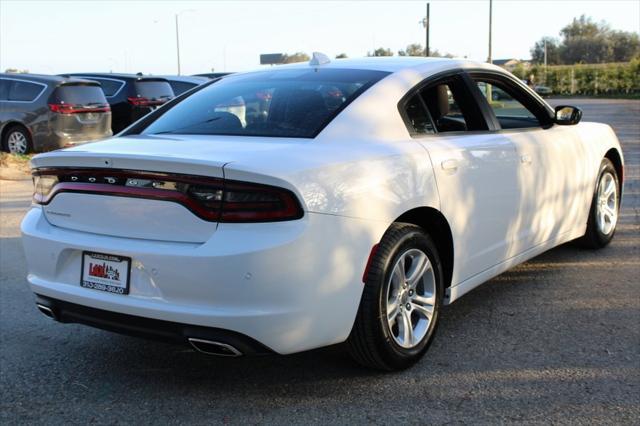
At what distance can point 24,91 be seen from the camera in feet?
44.9

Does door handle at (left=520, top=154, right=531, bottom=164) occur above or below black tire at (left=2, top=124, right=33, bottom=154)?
above

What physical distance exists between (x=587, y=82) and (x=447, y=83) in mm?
57972

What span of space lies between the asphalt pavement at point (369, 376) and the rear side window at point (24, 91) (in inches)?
388

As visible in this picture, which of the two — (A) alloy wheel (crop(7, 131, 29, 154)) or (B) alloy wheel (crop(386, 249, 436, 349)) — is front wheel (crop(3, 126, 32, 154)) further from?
(B) alloy wheel (crop(386, 249, 436, 349))

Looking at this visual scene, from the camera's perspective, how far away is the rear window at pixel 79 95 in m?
13.5

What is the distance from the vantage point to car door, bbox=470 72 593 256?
177 inches

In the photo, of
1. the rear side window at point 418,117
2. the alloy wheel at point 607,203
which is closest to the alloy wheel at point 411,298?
the rear side window at point 418,117

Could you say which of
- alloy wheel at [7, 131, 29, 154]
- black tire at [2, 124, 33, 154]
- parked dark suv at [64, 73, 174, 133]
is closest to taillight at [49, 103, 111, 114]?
black tire at [2, 124, 33, 154]

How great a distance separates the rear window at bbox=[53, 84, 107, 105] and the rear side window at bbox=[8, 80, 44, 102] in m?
0.44

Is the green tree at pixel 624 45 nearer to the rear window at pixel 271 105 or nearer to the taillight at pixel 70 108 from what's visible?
the taillight at pixel 70 108

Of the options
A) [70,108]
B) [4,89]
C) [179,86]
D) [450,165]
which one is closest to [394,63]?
[450,165]

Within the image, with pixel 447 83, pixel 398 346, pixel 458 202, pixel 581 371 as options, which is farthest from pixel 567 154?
pixel 398 346

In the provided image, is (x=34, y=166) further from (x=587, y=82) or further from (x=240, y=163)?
(x=587, y=82)

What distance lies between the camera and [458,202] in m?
3.84
